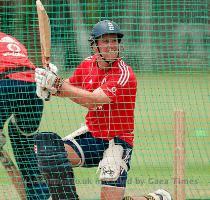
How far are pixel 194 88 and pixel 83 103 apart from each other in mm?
5534

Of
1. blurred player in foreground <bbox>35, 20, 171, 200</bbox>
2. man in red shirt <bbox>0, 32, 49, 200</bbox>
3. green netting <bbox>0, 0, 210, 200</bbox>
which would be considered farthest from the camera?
green netting <bbox>0, 0, 210, 200</bbox>

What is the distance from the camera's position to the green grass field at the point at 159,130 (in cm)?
630

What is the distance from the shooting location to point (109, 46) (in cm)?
512

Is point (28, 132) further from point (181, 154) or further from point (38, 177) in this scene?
point (181, 154)

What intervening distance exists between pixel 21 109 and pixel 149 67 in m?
4.05

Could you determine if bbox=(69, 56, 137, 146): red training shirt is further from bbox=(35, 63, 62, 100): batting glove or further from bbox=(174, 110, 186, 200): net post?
bbox=(35, 63, 62, 100): batting glove

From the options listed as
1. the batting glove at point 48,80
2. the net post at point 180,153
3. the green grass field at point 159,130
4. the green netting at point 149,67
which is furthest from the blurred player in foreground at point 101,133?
the green grass field at point 159,130

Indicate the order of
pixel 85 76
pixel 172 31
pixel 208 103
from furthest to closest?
pixel 208 103 → pixel 172 31 → pixel 85 76

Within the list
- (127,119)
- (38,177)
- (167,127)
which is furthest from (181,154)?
(167,127)

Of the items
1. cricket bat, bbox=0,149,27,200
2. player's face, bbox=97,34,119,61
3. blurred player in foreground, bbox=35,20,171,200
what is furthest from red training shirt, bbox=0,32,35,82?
player's face, bbox=97,34,119,61

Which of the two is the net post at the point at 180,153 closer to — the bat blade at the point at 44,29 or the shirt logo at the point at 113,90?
the shirt logo at the point at 113,90

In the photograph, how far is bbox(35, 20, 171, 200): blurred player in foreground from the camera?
5000mm

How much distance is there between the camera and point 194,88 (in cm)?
1034

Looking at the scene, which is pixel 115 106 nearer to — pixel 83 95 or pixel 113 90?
pixel 113 90
